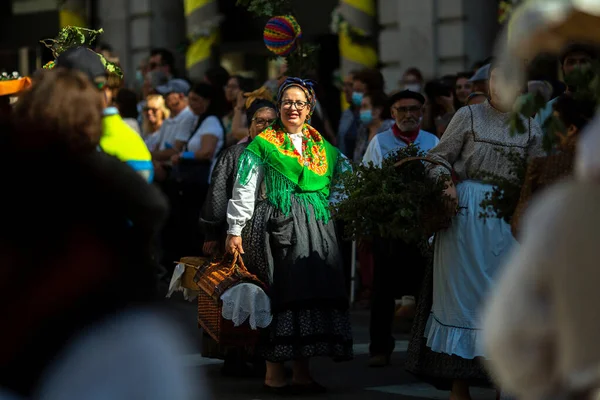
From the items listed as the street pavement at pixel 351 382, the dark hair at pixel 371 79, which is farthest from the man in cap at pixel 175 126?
the street pavement at pixel 351 382

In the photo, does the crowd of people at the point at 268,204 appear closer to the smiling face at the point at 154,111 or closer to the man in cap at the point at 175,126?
the man in cap at the point at 175,126

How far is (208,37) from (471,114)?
12474 mm

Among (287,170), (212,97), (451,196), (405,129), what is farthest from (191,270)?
(212,97)

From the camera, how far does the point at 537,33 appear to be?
329cm

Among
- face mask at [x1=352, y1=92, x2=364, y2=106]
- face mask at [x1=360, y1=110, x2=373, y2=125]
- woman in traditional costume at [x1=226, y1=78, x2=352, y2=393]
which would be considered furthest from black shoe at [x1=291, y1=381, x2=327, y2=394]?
face mask at [x1=352, y1=92, x2=364, y2=106]

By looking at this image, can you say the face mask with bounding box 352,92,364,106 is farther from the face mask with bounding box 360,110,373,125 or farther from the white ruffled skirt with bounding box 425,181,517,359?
the white ruffled skirt with bounding box 425,181,517,359

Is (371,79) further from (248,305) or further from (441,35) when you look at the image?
(248,305)

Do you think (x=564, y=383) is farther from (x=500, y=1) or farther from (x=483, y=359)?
(x=500, y=1)

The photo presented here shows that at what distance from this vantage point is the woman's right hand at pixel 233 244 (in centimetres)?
816

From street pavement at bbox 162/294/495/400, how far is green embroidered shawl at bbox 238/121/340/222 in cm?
91

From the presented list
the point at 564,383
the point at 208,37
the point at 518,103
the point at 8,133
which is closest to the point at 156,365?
the point at 8,133

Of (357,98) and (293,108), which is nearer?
(293,108)

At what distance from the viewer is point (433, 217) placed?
7.14 m

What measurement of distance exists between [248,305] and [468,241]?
1494mm
